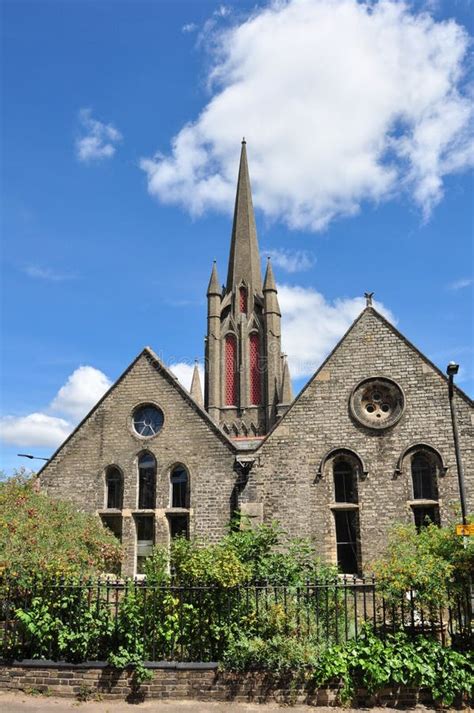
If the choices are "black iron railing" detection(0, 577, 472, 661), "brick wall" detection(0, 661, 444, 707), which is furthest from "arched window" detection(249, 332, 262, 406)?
"brick wall" detection(0, 661, 444, 707)

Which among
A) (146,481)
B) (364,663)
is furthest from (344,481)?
(364,663)

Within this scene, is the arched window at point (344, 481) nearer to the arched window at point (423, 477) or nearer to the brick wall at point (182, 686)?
the arched window at point (423, 477)

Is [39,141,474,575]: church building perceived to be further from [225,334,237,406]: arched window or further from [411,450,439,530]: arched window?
[225,334,237,406]: arched window

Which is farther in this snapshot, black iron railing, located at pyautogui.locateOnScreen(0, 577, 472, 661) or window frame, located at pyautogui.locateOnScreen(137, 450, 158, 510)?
window frame, located at pyautogui.locateOnScreen(137, 450, 158, 510)

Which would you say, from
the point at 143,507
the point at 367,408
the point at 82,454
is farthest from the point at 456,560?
the point at 82,454

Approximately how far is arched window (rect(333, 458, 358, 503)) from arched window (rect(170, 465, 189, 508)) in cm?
474

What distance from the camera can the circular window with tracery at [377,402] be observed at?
1838 centimetres

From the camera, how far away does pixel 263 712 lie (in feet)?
33.2

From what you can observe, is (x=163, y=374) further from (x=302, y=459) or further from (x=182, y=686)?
(x=182, y=686)

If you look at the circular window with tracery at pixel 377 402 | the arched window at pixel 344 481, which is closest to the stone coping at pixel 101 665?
the arched window at pixel 344 481

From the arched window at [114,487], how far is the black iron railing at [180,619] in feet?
27.0

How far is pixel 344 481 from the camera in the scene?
1839 centimetres

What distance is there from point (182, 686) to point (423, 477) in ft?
32.3

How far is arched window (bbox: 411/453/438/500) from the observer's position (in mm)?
17656
